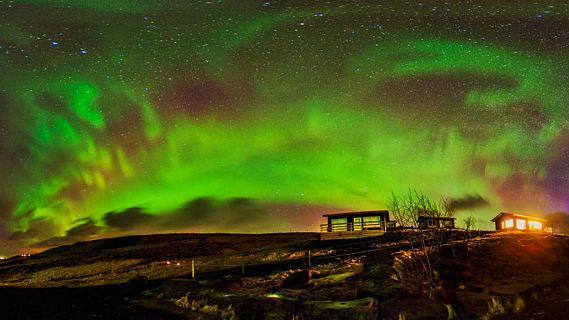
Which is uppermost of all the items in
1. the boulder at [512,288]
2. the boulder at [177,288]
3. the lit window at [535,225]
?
the lit window at [535,225]

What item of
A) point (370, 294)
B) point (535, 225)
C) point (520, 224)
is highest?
point (520, 224)

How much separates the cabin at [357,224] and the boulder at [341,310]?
3409 cm

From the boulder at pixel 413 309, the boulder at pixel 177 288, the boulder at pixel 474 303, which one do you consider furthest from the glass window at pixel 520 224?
the boulder at pixel 413 309

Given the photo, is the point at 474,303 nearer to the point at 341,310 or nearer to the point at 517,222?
the point at 341,310

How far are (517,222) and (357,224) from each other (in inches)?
1038

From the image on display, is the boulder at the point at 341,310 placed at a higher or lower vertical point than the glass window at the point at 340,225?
lower

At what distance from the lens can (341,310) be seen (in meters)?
16.1

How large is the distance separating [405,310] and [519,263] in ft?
34.0

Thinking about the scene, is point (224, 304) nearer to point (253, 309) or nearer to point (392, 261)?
point (253, 309)

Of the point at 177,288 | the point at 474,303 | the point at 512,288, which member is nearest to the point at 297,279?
the point at 177,288

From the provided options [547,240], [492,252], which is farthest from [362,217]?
[492,252]

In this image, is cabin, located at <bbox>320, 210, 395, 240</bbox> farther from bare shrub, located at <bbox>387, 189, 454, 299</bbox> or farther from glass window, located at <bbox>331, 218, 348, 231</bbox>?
bare shrub, located at <bbox>387, 189, 454, 299</bbox>

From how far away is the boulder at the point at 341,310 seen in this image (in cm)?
1587

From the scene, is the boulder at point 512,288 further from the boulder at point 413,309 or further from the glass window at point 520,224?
the glass window at point 520,224
